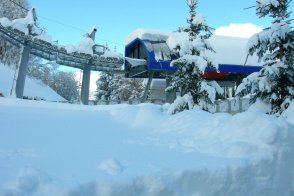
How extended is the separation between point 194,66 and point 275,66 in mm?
4202

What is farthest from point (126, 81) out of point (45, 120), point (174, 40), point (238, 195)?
point (238, 195)

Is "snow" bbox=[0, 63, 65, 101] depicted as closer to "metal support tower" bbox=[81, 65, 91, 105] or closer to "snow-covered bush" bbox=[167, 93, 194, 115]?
"metal support tower" bbox=[81, 65, 91, 105]

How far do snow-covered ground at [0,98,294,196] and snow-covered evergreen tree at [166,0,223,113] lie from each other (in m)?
4.51

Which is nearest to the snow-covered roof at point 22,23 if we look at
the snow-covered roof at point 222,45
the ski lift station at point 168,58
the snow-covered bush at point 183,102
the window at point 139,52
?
the ski lift station at point 168,58

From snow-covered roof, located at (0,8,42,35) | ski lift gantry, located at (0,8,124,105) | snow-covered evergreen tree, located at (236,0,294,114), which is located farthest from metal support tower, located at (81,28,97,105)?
snow-covered evergreen tree, located at (236,0,294,114)

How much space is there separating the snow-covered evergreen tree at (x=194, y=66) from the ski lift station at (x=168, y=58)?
10153 millimetres

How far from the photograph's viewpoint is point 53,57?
27.1 metres

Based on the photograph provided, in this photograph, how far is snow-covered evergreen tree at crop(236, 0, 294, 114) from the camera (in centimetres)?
1064

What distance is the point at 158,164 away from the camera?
20.4ft

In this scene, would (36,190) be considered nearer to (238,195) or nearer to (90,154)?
(90,154)

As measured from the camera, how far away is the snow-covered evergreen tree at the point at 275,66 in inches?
419

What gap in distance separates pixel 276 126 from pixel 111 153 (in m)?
3.51

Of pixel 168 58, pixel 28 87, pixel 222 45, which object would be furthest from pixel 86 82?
pixel 28 87

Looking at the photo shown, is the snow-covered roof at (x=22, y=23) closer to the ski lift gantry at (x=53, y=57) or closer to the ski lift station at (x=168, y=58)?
the ski lift gantry at (x=53, y=57)
